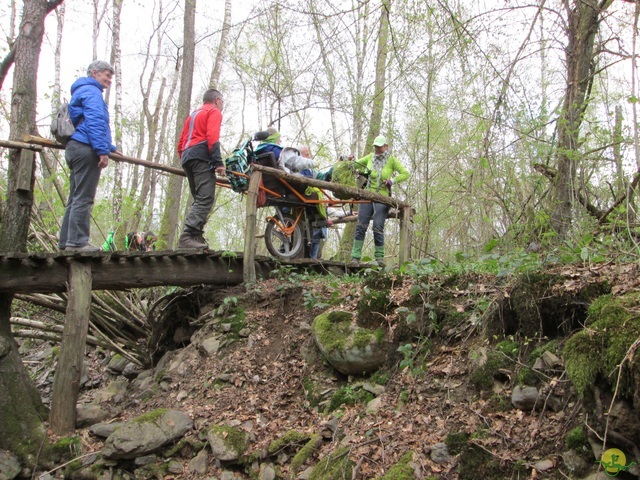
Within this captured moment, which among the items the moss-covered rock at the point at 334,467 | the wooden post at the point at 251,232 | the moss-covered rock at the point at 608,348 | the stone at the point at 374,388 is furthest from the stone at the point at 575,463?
the wooden post at the point at 251,232

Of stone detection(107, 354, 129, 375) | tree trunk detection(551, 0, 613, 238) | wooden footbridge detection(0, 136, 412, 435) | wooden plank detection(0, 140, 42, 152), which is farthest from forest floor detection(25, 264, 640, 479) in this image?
wooden plank detection(0, 140, 42, 152)

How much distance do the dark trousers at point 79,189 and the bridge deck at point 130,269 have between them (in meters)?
0.33

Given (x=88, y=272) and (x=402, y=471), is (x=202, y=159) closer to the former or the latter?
(x=88, y=272)

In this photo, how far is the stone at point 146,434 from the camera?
4.57 m

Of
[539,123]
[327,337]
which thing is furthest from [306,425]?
[539,123]

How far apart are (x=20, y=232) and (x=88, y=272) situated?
1.08m

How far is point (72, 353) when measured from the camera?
539cm

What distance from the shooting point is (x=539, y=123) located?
656 cm

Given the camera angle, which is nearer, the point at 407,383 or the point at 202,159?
the point at 407,383

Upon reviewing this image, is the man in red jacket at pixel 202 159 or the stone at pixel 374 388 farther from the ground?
the man in red jacket at pixel 202 159

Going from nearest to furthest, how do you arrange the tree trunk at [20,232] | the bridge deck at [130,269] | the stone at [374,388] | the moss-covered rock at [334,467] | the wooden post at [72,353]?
the moss-covered rock at [334,467], the stone at [374,388], the tree trunk at [20,232], the wooden post at [72,353], the bridge deck at [130,269]

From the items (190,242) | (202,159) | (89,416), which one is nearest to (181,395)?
(89,416)

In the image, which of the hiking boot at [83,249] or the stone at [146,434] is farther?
the hiking boot at [83,249]

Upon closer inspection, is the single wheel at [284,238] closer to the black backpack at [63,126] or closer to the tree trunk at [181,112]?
the black backpack at [63,126]
